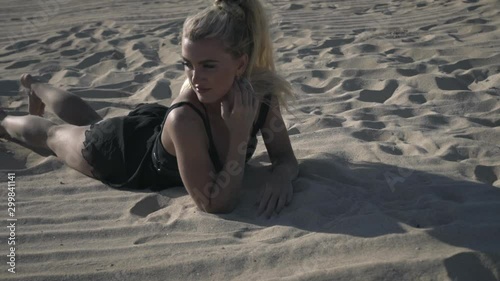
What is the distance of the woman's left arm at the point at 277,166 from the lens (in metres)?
2.74

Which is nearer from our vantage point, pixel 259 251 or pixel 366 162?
pixel 259 251

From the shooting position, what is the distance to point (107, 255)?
239 cm

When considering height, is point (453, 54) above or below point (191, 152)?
below

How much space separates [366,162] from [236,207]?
826 millimetres

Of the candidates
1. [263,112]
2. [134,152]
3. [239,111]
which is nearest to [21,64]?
[134,152]

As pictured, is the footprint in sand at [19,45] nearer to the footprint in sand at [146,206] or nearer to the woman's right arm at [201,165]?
the footprint in sand at [146,206]

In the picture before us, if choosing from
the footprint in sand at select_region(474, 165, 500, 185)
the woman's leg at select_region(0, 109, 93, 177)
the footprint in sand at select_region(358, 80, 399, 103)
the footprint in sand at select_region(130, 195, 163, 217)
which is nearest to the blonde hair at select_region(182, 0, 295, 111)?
the footprint in sand at select_region(130, 195, 163, 217)

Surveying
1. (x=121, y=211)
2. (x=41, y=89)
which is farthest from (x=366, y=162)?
(x=41, y=89)

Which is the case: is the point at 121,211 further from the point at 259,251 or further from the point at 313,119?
the point at 313,119

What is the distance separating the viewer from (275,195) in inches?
108

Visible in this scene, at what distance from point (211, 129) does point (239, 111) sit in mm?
218

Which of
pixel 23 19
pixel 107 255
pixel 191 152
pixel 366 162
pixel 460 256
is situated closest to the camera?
pixel 460 256

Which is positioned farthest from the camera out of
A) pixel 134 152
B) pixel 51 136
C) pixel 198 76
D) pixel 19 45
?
pixel 19 45

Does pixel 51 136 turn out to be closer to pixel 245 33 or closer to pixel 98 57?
pixel 245 33
